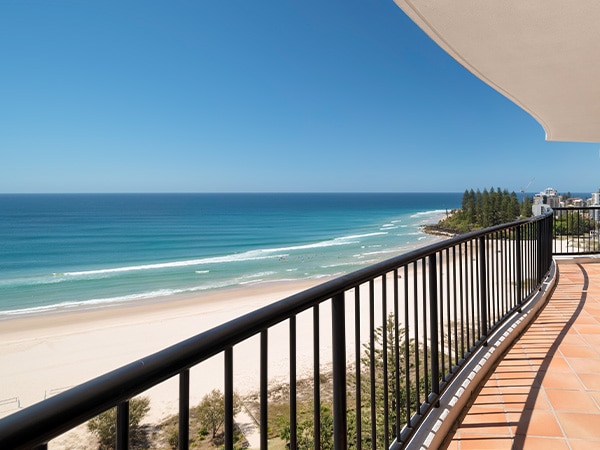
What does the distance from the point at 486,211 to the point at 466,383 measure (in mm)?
38233

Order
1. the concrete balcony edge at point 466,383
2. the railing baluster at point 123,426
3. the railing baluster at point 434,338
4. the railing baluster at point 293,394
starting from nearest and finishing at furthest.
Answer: the railing baluster at point 123,426
the railing baluster at point 293,394
the concrete balcony edge at point 466,383
the railing baluster at point 434,338

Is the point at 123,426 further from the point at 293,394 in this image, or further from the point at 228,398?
the point at 293,394

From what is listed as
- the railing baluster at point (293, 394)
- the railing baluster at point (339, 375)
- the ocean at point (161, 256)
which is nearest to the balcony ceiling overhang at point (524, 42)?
the railing baluster at point (339, 375)

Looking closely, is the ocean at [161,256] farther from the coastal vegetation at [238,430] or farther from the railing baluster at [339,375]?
the railing baluster at [339,375]

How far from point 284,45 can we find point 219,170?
38180 millimetres

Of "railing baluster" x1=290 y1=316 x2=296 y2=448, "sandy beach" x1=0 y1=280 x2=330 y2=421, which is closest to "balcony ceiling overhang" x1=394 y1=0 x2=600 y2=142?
"railing baluster" x1=290 y1=316 x2=296 y2=448

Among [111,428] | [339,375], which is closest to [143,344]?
[111,428]

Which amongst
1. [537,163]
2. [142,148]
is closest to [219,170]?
[142,148]

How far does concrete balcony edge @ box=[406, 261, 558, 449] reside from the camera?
176 centimetres

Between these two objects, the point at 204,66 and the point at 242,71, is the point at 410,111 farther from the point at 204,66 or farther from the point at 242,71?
the point at 204,66

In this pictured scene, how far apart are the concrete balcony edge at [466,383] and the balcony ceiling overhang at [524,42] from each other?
2305 mm

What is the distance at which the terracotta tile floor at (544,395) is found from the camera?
1.83 metres

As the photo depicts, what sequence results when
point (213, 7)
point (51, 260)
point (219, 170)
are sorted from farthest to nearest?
point (219, 170)
point (213, 7)
point (51, 260)

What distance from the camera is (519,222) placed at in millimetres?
3354
